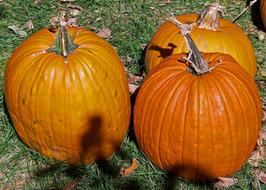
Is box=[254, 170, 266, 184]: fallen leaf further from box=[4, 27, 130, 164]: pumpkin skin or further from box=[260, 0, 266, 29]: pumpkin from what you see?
box=[260, 0, 266, 29]: pumpkin

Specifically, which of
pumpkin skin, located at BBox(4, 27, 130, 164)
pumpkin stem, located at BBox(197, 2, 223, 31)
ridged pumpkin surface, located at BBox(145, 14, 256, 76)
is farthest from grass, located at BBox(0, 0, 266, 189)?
pumpkin stem, located at BBox(197, 2, 223, 31)

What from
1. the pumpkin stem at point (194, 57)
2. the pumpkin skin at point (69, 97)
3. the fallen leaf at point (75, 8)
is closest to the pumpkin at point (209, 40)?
the pumpkin stem at point (194, 57)

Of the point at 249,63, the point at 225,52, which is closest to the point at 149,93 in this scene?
the point at 225,52

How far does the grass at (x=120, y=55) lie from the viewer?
147 inches

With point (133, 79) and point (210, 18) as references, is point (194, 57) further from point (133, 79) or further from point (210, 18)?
point (133, 79)

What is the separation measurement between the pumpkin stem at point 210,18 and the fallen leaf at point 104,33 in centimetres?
159

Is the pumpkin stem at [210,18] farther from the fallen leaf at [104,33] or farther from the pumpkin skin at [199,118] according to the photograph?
the fallen leaf at [104,33]

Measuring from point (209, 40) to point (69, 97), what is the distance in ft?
4.28

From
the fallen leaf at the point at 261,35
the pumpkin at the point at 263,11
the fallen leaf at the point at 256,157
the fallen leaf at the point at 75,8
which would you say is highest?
the pumpkin at the point at 263,11

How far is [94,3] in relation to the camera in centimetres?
611

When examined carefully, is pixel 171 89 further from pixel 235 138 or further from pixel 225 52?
pixel 225 52

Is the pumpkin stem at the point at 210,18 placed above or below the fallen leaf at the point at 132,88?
above

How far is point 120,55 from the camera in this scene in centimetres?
526

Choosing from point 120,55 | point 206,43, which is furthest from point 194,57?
point 120,55
